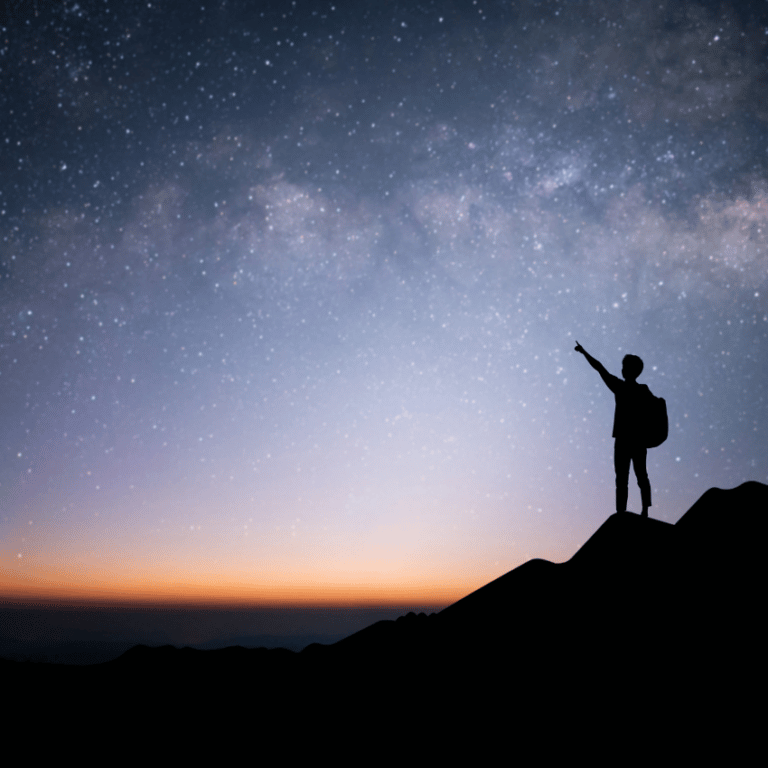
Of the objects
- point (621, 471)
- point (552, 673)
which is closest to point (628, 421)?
point (621, 471)

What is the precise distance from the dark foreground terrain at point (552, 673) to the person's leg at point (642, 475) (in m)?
0.30

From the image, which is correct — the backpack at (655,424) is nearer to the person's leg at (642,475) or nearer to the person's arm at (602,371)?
the person's leg at (642,475)

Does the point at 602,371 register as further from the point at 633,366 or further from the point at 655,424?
the point at 655,424

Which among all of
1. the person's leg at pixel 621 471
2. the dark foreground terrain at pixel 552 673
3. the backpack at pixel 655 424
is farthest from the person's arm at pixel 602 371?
the dark foreground terrain at pixel 552 673

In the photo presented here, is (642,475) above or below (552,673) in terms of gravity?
above

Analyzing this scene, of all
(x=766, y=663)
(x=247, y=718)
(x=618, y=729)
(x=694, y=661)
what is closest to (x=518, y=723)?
(x=618, y=729)

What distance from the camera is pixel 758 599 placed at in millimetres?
4531

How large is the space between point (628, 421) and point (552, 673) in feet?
10.7

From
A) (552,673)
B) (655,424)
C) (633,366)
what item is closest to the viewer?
(552,673)

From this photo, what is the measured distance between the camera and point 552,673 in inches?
189

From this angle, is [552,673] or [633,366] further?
[633,366]

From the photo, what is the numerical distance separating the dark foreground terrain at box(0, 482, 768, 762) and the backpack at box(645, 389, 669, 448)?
1139mm

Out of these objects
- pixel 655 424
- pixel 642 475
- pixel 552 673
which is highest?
pixel 655 424

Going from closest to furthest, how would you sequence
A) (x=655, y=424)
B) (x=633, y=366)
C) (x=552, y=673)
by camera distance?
(x=552, y=673) → (x=655, y=424) → (x=633, y=366)
